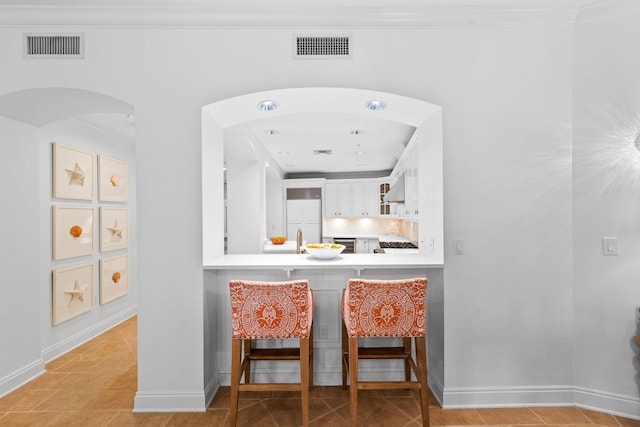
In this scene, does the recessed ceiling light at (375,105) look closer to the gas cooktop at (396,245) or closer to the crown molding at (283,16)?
the crown molding at (283,16)

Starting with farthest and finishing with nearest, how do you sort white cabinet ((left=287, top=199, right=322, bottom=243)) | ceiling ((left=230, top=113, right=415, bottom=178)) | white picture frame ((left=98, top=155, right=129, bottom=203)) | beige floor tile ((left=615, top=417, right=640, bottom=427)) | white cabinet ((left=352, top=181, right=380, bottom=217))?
white cabinet ((left=287, top=199, right=322, bottom=243))
white cabinet ((left=352, top=181, right=380, bottom=217))
ceiling ((left=230, top=113, right=415, bottom=178))
white picture frame ((left=98, top=155, right=129, bottom=203))
beige floor tile ((left=615, top=417, right=640, bottom=427))

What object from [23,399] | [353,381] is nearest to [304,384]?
[353,381]

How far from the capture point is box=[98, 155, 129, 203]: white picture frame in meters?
3.96

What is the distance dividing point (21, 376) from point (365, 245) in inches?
254

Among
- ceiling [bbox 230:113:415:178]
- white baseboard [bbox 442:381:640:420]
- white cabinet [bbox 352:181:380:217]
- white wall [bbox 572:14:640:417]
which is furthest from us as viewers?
white cabinet [bbox 352:181:380:217]

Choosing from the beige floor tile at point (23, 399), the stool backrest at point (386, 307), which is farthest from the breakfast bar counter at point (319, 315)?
the beige floor tile at point (23, 399)

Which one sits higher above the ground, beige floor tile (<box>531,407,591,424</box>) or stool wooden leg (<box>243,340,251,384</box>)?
stool wooden leg (<box>243,340,251,384</box>)

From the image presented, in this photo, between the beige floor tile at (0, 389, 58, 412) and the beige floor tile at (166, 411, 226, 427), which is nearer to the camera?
the beige floor tile at (166, 411, 226, 427)

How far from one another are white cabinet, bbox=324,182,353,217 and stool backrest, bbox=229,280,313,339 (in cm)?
647

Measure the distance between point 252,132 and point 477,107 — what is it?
3082 millimetres

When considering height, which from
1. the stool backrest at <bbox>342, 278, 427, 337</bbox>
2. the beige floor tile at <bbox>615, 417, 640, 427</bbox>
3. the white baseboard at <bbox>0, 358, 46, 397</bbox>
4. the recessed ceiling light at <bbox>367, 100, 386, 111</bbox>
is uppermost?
the recessed ceiling light at <bbox>367, 100, 386, 111</bbox>

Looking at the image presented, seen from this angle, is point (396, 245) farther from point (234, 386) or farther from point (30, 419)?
point (30, 419)

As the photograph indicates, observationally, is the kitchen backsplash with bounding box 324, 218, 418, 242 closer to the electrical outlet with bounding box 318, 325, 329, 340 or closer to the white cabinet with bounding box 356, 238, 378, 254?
the white cabinet with bounding box 356, 238, 378, 254

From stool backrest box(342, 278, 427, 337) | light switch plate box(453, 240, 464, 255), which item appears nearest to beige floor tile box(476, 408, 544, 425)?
stool backrest box(342, 278, 427, 337)
